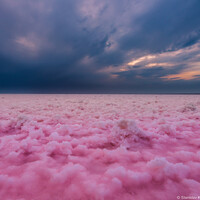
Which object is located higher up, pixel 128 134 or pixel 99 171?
pixel 128 134

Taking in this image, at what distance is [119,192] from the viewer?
118 cm

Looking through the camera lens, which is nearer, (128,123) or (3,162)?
(3,162)

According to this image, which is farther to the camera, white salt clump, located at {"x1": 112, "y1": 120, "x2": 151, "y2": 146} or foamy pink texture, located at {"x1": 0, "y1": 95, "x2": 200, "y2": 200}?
white salt clump, located at {"x1": 112, "y1": 120, "x2": 151, "y2": 146}

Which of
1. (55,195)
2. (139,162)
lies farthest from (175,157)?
(55,195)

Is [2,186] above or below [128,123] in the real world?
below

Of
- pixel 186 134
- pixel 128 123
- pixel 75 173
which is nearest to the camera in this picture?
pixel 75 173

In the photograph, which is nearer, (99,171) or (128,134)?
(99,171)

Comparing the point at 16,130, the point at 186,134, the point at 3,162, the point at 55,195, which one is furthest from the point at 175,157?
the point at 16,130

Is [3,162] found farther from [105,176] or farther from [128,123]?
[128,123]

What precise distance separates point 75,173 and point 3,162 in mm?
1146

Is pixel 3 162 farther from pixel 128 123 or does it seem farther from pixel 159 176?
pixel 128 123

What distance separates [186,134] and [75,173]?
9.06ft

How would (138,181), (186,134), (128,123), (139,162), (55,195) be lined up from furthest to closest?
(186,134), (128,123), (139,162), (138,181), (55,195)

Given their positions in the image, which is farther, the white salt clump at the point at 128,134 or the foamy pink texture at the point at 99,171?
the white salt clump at the point at 128,134
